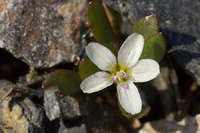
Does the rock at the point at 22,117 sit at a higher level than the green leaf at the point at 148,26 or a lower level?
lower

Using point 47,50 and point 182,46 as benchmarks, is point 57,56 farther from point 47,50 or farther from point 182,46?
point 182,46

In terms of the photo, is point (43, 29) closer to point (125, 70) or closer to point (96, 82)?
point (96, 82)

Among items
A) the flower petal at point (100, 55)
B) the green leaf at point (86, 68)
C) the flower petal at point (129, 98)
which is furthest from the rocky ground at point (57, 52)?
the flower petal at point (129, 98)

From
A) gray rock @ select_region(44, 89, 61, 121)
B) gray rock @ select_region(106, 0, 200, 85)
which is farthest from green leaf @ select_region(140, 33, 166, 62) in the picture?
gray rock @ select_region(44, 89, 61, 121)

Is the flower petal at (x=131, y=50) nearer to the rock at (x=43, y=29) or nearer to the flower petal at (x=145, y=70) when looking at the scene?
the flower petal at (x=145, y=70)

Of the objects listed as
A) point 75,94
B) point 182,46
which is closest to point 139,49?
point 182,46

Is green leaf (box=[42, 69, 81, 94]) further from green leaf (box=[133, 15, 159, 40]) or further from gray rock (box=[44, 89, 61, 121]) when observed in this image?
green leaf (box=[133, 15, 159, 40])
